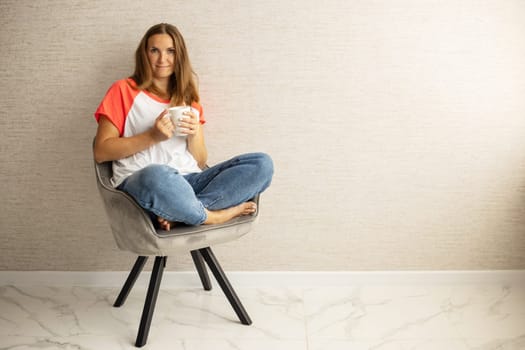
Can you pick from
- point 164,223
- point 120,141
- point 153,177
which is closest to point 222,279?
point 164,223

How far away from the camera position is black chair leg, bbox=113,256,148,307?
208cm

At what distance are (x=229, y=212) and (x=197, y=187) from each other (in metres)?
0.19

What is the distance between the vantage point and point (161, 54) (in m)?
2.01

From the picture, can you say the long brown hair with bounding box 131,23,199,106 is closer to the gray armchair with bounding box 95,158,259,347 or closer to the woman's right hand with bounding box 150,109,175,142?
the woman's right hand with bounding box 150,109,175,142

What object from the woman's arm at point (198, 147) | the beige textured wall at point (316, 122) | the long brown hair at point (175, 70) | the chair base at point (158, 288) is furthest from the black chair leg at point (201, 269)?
the long brown hair at point (175, 70)

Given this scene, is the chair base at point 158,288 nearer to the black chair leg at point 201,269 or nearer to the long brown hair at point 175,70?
the black chair leg at point 201,269

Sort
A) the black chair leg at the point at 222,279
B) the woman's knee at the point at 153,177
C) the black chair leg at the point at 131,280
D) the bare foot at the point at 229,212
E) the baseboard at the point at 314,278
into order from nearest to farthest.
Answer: the woman's knee at the point at 153,177
the bare foot at the point at 229,212
the black chair leg at the point at 222,279
the black chair leg at the point at 131,280
the baseboard at the point at 314,278

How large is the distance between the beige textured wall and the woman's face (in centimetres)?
15

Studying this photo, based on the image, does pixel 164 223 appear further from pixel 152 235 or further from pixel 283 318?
pixel 283 318

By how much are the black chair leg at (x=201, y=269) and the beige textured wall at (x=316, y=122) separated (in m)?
0.12

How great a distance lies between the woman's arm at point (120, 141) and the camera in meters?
1.87

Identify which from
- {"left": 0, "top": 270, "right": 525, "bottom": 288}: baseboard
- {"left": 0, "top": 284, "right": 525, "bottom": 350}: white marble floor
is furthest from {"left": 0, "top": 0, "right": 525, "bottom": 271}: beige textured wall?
{"left": 0, "top": 284, "right": 525, "bottom": 350}: white marble floor

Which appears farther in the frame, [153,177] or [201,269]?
[201,269]

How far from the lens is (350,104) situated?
7.23ft
